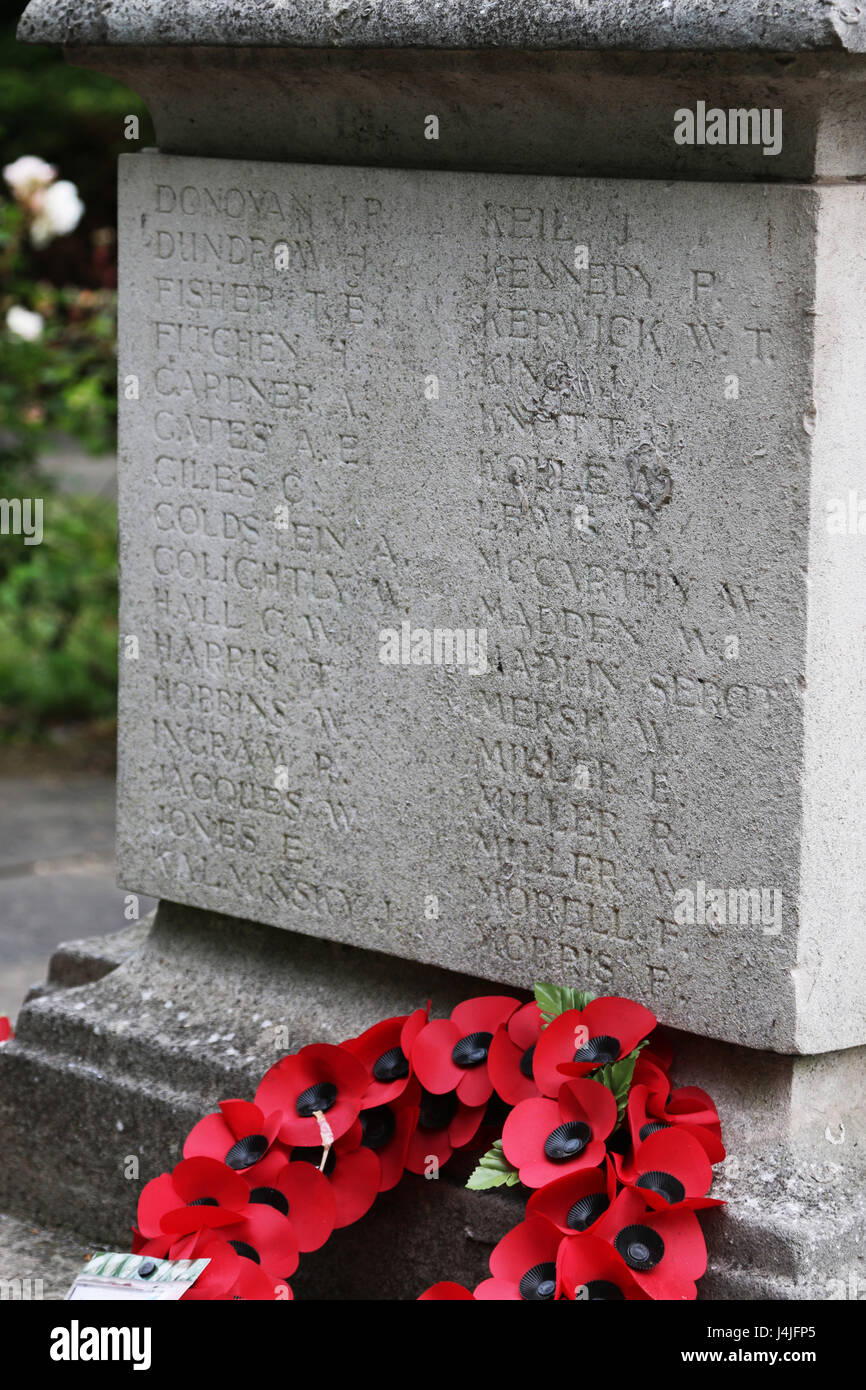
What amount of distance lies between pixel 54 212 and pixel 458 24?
380 centimetres

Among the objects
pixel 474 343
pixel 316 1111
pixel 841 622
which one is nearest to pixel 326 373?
pixel 474 343

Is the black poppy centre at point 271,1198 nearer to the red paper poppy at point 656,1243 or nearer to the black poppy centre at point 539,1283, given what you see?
the black poppy centre at point 539,1283

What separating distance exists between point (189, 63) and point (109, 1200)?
6.41 feet

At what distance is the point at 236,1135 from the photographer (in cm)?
297

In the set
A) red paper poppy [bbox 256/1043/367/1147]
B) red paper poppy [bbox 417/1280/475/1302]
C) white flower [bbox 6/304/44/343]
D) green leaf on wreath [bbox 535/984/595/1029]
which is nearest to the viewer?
red paper poppy [bbox 417/1280/475/1302]

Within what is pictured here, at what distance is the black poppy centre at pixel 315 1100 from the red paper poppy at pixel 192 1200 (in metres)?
0.15

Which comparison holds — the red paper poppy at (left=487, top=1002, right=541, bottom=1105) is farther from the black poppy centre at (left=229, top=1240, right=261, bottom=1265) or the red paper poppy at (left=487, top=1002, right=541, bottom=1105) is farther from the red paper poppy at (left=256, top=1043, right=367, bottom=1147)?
the black poppy centre at (left=229, top=1240, right=261, bottom=1265)

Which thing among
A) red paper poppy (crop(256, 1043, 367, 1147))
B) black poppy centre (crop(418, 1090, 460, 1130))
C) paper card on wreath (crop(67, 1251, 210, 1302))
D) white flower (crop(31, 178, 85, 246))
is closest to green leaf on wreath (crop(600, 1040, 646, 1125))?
black poppy centre (crop(418, 1090, 460, 1130))

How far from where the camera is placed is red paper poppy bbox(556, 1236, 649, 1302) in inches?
100

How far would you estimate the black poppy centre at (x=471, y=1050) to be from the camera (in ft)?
9.51

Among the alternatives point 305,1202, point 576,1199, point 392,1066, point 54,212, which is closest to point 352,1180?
point 305,1202

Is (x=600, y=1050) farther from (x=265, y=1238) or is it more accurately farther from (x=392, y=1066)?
(x=265, y=1238)

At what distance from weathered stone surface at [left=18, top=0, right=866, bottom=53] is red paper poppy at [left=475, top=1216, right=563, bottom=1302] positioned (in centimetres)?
160
